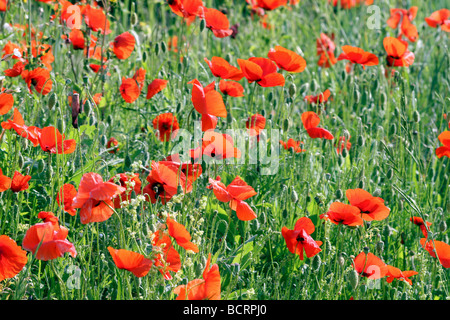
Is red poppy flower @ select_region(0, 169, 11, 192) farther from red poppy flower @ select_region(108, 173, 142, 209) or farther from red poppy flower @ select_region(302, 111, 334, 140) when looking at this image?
red poppy flower @ select_region(302, 111, 334, 140)

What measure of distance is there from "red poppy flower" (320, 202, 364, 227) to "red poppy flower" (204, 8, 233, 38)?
956mm

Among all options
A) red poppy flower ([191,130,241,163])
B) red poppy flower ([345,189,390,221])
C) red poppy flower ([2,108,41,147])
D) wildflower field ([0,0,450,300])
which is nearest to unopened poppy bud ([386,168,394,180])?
wildflower field ([0,0,450,300])

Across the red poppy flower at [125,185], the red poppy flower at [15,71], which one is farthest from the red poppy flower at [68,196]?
the red poppy flower at [15,71]

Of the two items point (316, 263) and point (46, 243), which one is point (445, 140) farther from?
point (46, 243)

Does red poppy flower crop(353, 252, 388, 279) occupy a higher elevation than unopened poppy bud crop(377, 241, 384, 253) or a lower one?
lower

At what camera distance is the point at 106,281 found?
1781mm

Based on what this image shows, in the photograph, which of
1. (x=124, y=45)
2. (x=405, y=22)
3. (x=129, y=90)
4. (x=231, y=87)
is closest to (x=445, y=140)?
(x=231, y=87)

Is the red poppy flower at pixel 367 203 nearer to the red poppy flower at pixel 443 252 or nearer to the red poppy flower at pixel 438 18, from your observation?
the red poppy flower at pixel 443 252

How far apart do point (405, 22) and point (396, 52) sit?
75 cm

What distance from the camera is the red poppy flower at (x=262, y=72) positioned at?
6.27 ft

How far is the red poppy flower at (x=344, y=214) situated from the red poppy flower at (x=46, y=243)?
665 millimetres

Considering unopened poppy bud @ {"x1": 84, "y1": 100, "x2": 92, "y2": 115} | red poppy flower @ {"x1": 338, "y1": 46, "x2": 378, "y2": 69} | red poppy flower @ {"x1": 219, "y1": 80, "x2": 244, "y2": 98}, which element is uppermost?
red poppy flower @ {"x1": 338, "y1": 46, "x2": 378, "y2": 69}

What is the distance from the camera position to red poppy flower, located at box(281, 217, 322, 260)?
1.62 metres
